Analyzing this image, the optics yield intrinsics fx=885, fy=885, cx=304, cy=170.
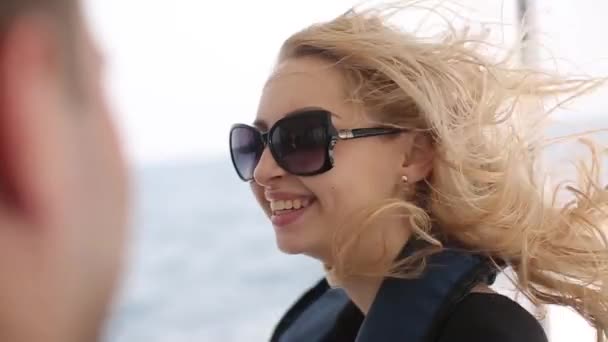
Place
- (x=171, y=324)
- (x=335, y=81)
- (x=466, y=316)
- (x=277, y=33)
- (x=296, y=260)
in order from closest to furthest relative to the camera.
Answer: (x=466, y=316), (x=335, y=81), (x=277, y=33), (x=171, y=324), (x=296, y=260)

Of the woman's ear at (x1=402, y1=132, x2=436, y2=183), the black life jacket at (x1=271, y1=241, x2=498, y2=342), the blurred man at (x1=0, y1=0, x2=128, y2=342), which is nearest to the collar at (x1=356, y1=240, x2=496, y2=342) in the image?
the black life jacket at (x1=271, y1=241, x2=498, y2=342)

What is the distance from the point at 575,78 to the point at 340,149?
15.2 inches

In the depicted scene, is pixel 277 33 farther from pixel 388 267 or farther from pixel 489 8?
pixel 388 267

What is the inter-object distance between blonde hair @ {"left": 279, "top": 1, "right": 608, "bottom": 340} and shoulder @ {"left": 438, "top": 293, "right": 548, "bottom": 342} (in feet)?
0.33

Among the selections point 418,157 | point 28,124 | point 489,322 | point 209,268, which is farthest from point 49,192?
point 209,268

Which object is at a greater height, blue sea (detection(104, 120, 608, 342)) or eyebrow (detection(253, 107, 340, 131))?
eyebrow (detection(253, 107, 340, 131))

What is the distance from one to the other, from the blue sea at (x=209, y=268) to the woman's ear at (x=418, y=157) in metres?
2.70

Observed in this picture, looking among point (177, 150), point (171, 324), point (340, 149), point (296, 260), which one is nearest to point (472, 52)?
point (340, 149)

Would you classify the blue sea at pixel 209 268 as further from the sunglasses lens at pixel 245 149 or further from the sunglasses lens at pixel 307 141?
the sunglasses lens at pixel 307 141

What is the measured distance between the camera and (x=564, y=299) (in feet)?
4.12

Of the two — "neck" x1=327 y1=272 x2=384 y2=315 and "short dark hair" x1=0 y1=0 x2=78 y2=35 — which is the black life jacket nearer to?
"neck" x1=327 y1=272 x2=384 y2=315

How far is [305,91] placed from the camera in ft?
3.97

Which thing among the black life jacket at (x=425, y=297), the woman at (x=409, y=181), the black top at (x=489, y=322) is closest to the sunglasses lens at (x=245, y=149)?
the woman at (x=409, y=181)

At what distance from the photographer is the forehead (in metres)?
1.20
